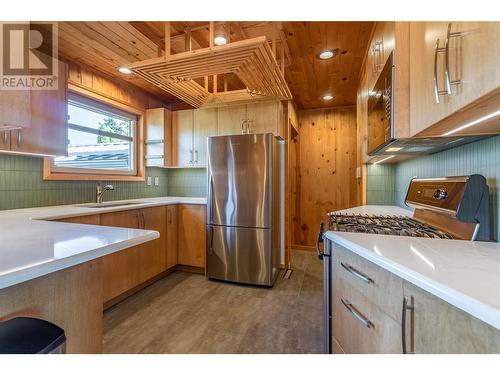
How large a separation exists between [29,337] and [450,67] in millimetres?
1559

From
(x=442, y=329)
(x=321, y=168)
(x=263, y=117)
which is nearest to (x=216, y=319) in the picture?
(x=442, y=329)

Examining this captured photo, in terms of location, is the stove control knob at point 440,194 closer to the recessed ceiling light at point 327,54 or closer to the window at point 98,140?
the recessed ceiling light at point 327,54

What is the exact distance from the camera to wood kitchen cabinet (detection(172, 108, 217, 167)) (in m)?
3.19

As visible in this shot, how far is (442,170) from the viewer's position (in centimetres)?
157

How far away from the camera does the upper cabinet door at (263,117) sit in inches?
114

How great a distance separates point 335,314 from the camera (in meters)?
1.26

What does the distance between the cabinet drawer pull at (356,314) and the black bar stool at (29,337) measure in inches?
42.1

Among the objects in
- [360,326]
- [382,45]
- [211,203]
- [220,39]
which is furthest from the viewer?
[211,203]

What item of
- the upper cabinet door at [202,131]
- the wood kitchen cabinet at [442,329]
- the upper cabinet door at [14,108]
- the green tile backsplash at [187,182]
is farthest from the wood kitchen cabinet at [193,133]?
the wood kitchen cabinet at [442,329]

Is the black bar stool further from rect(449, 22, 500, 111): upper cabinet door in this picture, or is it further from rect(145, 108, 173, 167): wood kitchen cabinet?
rect(145, 108, 173, 167): wood kitchen cabinet

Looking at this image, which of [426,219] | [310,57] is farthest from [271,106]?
[426,219]

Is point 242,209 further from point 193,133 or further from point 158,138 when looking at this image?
point 158,138

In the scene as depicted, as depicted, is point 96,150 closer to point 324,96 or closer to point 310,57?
point 310,57
